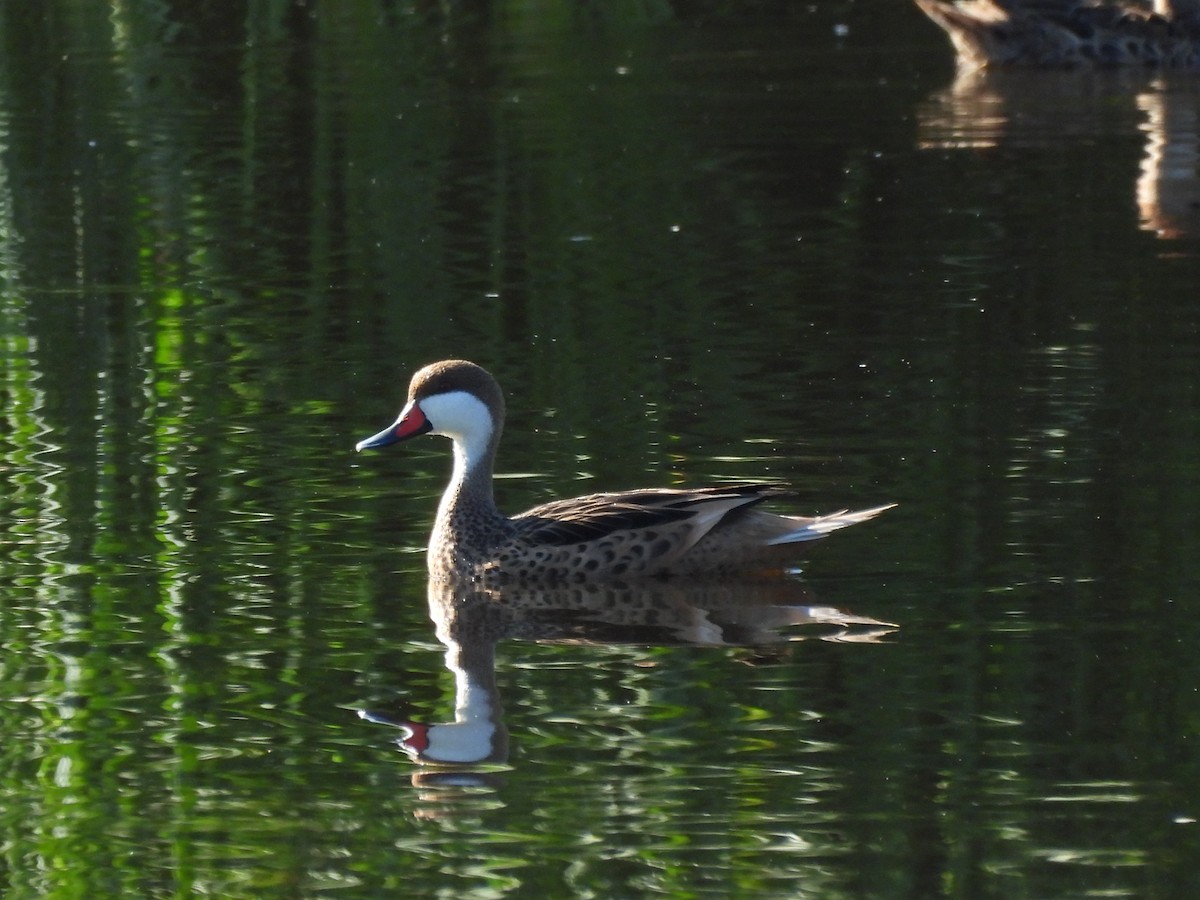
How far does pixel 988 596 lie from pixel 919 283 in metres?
5.27

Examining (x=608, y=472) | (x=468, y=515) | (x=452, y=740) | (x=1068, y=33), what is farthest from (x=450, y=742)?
(x=1068, y=33)

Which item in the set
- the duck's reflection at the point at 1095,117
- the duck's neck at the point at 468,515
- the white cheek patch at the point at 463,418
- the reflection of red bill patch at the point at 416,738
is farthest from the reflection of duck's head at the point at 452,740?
the duck's reflection at the point at 1095,117

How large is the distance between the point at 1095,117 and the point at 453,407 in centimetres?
1089

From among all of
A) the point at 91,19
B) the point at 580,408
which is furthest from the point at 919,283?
the point at 91,19

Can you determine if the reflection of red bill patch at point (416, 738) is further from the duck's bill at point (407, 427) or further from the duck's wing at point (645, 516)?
the duck's bill at point (407, 427)

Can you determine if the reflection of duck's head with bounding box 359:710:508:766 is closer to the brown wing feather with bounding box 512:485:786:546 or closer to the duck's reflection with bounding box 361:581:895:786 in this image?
the duck's reflection with bounding box 361:581:895:786

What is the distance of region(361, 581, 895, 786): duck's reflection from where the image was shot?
7141 mm

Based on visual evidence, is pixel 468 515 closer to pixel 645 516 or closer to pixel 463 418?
pixel 463 418

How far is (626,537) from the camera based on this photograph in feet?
28.2

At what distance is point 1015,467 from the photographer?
952 centimetres

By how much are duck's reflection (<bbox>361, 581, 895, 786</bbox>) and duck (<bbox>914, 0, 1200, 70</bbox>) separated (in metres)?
13.8

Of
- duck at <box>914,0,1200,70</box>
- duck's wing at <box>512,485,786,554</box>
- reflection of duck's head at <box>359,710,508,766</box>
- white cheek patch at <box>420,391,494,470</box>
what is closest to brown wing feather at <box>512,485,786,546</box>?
duck's wing at <box>512,485,786,554</box>

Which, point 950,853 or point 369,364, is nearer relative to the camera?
point 950,853

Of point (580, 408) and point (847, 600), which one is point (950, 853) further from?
point (580, 408)
